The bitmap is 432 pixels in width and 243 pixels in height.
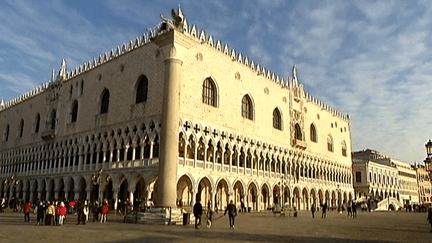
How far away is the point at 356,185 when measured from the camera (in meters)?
58.7

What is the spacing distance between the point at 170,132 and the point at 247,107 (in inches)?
555

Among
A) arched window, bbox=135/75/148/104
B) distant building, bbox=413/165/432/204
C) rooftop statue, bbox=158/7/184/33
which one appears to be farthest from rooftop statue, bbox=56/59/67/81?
distant building, bbox=413/165/432/204

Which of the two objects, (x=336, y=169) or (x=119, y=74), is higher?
(x=119, y=74)

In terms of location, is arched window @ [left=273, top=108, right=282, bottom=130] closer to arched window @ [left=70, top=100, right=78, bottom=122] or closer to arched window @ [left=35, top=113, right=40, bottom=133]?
arched window @ [left=70, top=100, right=78, bottom=122]

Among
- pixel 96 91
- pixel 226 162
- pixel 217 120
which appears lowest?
pixel 226 162

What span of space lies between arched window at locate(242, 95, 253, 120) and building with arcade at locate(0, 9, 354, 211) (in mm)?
101

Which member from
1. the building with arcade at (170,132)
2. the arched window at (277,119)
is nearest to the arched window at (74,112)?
the building with arcade at (170,132)

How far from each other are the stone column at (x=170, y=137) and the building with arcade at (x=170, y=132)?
2.5 inches

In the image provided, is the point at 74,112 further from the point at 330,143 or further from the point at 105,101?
the point at 330,143

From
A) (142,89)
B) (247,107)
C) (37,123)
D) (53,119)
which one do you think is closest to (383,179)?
(247,107)

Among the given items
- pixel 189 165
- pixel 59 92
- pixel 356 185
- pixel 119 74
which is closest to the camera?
pixel 189 165

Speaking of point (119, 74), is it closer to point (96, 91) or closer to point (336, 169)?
point (96, 91)

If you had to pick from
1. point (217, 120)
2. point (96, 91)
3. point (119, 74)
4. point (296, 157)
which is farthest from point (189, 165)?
point (296, 157)

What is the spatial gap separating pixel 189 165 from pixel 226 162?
6.74 meters
